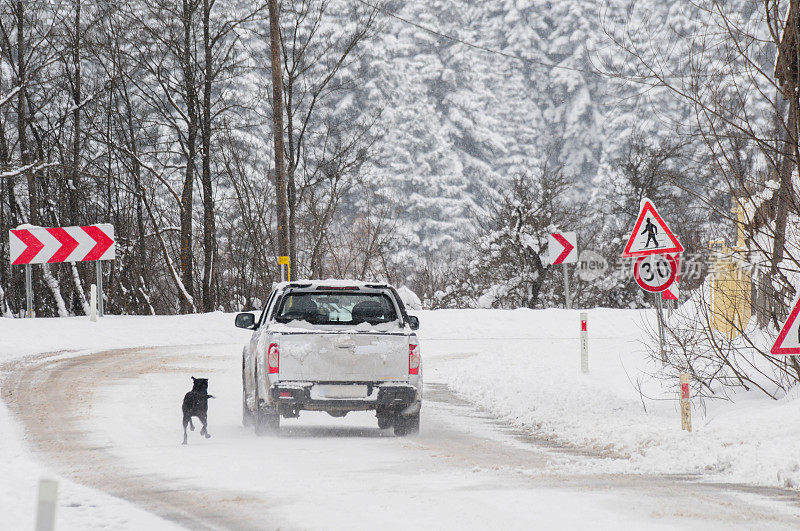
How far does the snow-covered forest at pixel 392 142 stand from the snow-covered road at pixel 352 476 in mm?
3206

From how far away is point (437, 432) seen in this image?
11125 millimetres

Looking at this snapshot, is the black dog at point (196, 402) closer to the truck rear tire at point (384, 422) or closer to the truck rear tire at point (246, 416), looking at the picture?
the truck rear tire at point (246, 416)

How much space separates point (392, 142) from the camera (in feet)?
219

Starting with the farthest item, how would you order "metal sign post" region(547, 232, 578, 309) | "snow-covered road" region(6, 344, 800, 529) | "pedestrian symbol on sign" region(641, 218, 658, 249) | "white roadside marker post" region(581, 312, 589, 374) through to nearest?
1. "metal sign post" region(547, 232, 578, 309)
2. "white roadside marker post" region(581, 312, 589, 374)
3. "pedestrian symbol on sign" region(641, 218, 658, 249)
4. "snow-covered road" region(6, 344, 800, 529)

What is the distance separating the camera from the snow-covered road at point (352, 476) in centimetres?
630

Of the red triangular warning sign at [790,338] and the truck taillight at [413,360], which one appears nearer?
the red triangular warning sign at [790,338]

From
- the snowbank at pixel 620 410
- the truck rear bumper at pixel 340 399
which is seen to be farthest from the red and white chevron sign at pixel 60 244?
the truck rear bumper at pixel 340 399

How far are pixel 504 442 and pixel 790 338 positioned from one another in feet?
10.3

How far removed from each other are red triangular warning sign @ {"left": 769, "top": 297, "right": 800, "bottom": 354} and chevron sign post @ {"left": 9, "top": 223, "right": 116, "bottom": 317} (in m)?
21.2

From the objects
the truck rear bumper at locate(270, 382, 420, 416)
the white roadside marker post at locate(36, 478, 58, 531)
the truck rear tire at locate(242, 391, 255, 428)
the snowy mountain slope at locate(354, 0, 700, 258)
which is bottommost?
the truck rear tire at locate(242, 391, 255, 428)

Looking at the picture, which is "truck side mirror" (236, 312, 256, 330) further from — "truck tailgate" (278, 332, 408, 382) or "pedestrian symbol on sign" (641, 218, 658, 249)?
"pedestrian symbol on sign" (641, 218, 658, 249)

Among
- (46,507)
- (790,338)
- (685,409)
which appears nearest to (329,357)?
(685,409)

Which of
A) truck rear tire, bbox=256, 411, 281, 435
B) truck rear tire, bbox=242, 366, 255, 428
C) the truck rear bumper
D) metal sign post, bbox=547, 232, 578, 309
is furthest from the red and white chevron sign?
the truck rear bumper

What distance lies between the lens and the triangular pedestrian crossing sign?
14.0 m
